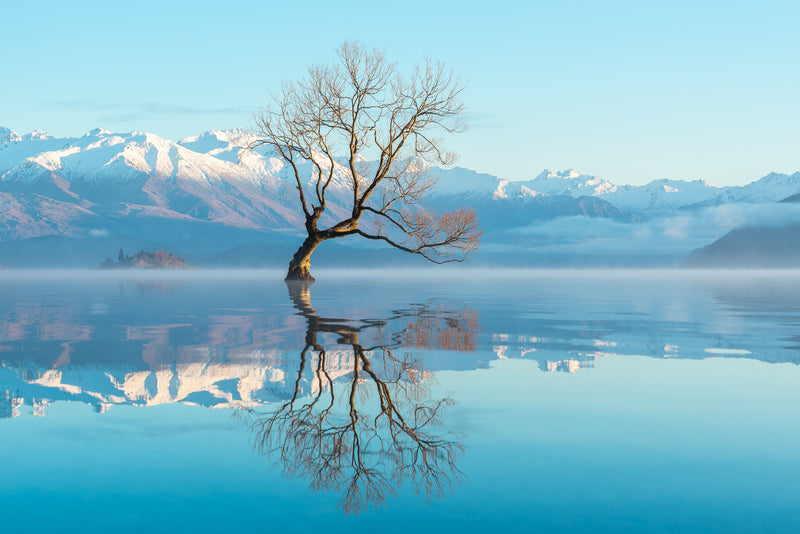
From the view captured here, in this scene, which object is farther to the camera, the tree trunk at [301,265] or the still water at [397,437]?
the tree trunk at [301,265]

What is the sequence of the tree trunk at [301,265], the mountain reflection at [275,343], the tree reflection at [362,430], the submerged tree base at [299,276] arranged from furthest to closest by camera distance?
the submerged tree base at [299,276], the tree trunk at [301,265], the mountain reflection at [275,343], the tree reflection at [362,430]

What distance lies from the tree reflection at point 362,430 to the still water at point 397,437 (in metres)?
0.03

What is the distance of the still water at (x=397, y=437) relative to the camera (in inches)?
267

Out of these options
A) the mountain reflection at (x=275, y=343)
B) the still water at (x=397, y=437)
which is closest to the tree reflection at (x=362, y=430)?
the still water at (x=397, y=437)

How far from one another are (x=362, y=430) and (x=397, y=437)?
A: 0.49m

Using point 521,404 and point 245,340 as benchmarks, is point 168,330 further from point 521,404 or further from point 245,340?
point 521,404

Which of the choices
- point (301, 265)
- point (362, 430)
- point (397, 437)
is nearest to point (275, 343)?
point (362, 430)

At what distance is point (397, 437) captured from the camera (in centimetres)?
909

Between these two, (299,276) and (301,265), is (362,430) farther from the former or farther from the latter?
(299,276)

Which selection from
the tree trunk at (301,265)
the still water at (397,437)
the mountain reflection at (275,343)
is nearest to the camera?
the still water at (397,437)

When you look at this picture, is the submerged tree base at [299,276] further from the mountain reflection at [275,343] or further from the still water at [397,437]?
the still water at [397,437]

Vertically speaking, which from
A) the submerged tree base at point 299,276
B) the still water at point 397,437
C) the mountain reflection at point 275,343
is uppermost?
the submerged tree base at point 299,276

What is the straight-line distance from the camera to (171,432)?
9367 mm

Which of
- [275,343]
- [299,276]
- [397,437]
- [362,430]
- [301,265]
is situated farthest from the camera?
[299,276]
